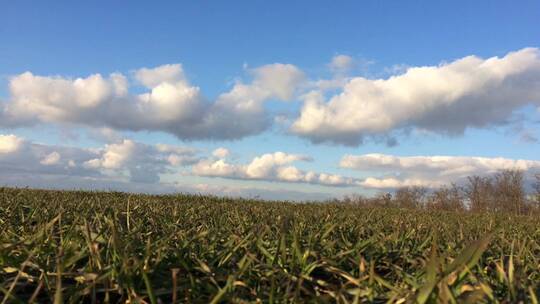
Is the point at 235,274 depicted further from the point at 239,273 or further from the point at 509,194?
the point at 509,194

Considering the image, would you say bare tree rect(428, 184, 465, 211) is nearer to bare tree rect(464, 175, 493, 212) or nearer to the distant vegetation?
bare tree rect(464, 175, 493, 212)

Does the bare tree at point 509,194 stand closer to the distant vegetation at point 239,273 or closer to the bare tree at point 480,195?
the bare tree at point 480,195

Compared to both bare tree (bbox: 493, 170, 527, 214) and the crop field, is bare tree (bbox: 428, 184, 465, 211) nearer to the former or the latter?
bare tree (bbox: 493, 170, 527, 214)

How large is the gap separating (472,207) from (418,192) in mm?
5241

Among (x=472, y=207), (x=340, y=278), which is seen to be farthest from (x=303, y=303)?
(x=472, y=207)

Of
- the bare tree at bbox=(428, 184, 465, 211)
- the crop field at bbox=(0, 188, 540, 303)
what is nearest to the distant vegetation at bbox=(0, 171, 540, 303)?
the crop field at bbox=(0, 188, 540, 303)

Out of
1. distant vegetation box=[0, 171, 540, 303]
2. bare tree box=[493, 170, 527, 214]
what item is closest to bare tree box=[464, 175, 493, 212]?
bare tree box=[493, 170, 527, 214]

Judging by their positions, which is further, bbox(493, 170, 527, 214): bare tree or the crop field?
bbox(493, 170, 527, 214): bare tree

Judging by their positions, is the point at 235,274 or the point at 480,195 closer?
the point at 235,274

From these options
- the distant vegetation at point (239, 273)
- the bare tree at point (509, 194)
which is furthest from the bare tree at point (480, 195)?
the distant vegetation at point (239, 273)

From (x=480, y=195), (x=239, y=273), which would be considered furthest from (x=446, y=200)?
(x=239, y=273)

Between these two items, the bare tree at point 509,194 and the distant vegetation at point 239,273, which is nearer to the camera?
the distant vegetation at point 239,273

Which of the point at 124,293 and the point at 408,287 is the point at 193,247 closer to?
the point at 124,293

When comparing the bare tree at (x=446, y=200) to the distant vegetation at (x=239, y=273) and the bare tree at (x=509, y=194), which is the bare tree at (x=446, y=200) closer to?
the bare tree at (x=509, y=194)
